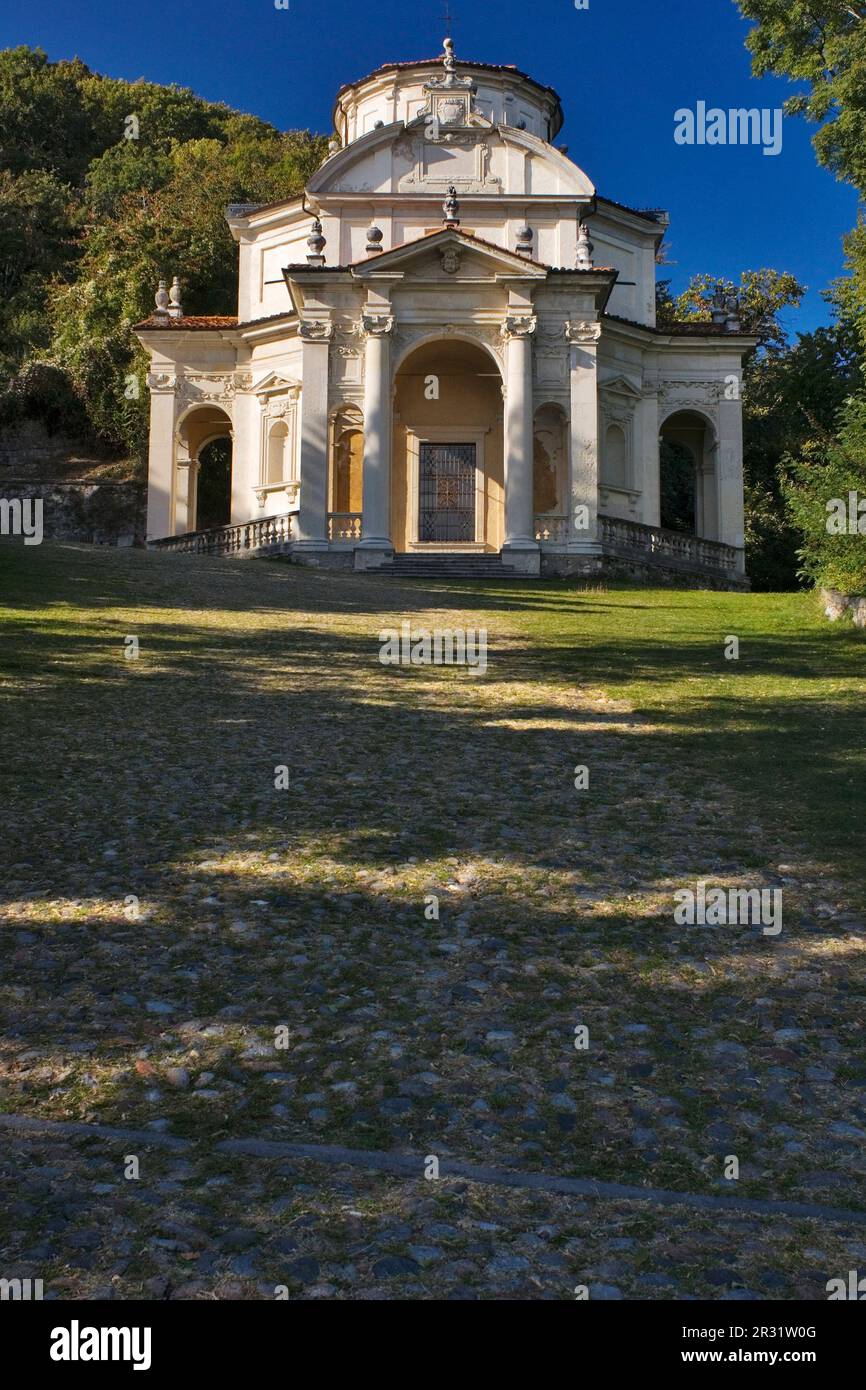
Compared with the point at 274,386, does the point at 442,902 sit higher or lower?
lower

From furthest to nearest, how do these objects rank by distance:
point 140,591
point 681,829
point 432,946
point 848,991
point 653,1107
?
point 140,591 → point 681,829 → point 432,946 → point 848,991 → point 653,1107

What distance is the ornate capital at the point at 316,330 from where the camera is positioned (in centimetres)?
2964

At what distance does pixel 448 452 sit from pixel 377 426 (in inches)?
186

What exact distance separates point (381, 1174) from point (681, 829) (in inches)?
149

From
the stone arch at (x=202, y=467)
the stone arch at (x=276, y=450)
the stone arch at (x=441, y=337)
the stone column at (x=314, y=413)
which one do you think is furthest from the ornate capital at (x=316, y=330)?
the stone arch at (x=202, y=467)

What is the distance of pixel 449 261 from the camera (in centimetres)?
2864

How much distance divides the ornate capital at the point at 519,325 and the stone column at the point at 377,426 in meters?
3.04

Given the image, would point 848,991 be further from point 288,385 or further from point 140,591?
point 288,385

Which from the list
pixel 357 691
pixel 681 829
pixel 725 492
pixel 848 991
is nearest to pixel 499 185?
pixel 725 492

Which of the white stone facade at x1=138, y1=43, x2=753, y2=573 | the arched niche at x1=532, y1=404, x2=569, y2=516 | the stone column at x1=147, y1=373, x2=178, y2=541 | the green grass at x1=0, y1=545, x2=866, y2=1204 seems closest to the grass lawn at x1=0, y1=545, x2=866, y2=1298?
the green grass at x1=0, y1=545, x2=866, y2=1204

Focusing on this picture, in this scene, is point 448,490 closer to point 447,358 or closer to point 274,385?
point 447,358

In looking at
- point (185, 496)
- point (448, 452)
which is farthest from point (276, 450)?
point (448, 452)

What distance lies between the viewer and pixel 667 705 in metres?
10.1

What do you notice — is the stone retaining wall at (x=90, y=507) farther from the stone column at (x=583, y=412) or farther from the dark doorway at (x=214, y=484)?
the stone column at (x=583, y=412)
